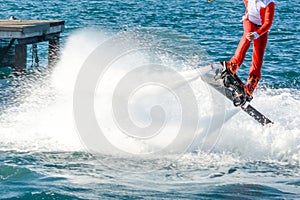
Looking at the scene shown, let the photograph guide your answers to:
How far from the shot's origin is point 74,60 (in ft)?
52.0

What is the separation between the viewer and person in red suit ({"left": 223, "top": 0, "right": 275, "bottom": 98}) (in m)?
10.5

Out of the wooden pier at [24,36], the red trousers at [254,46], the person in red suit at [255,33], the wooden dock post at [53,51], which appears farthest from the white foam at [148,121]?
the wooden dock post at [53,51]

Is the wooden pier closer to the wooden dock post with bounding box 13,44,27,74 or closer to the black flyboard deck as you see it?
the wooden dock post with bounding box 13,44,27,74

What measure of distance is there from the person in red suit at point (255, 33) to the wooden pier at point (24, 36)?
19.2 ft

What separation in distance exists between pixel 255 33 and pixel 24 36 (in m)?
6.37

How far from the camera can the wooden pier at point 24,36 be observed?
15148mm

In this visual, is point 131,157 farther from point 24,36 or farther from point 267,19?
point 24,36

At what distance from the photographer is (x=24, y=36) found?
15.3 meters


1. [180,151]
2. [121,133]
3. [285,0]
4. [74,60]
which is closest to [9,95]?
[74,60]

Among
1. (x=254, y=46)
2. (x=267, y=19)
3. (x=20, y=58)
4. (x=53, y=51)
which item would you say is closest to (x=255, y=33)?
(x=267, y=19)

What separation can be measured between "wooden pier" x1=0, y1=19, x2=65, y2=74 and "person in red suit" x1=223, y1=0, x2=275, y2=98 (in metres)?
5.86

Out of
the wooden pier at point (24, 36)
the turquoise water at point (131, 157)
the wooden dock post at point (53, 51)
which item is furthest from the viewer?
the wooden dock post at point (53, 51)

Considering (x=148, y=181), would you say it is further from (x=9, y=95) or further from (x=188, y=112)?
(x=9, y=95)

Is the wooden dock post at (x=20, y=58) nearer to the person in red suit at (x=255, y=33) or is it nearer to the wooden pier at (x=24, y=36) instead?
the wooden pier at (x=24, y=36)
